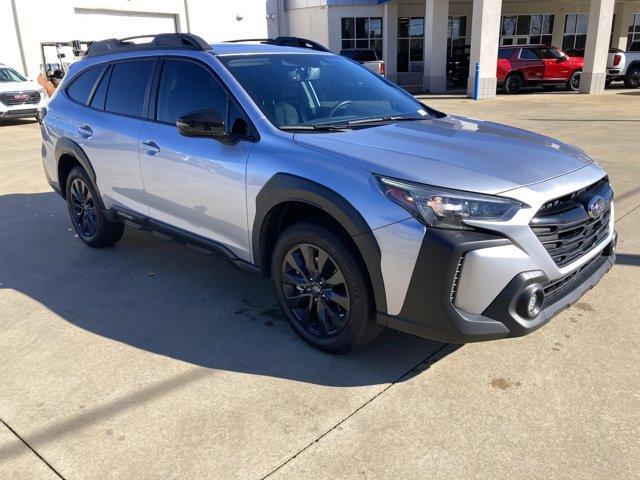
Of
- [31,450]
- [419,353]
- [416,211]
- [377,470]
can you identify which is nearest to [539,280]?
[416,211]

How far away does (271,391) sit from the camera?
3.04 metres

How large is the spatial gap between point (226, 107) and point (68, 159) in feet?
8.06

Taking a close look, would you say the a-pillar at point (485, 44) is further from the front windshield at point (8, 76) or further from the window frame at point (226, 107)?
the window frame at point (226, 107)

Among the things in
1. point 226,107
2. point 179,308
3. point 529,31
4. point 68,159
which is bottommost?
point 179,308

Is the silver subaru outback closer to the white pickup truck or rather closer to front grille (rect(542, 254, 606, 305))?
front grille (rect(542, 254, 606, 305))

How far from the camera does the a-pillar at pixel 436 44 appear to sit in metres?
21.5

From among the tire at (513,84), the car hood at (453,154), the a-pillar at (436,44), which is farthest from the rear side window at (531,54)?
the car hood at (453,154)

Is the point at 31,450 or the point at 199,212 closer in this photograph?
the point at 31,450

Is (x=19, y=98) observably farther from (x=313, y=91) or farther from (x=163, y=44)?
(x=313, y=91)

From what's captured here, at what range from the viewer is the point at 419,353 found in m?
3.37

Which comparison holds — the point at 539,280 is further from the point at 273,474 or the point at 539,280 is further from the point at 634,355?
the point at 273,474

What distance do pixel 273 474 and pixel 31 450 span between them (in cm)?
116

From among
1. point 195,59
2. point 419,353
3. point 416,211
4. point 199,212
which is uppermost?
point 195,59

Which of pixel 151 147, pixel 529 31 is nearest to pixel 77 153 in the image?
pixel 151 147
